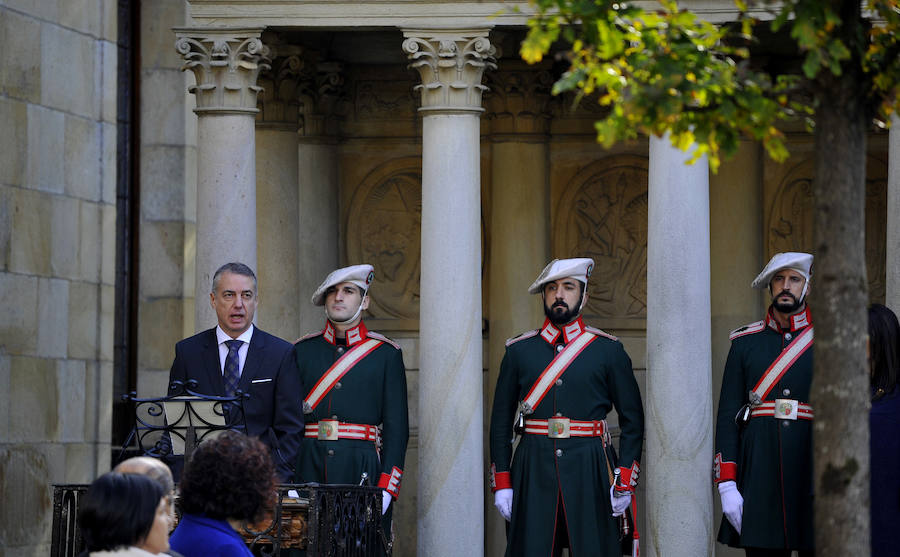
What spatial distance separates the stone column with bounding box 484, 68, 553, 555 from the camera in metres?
16.9

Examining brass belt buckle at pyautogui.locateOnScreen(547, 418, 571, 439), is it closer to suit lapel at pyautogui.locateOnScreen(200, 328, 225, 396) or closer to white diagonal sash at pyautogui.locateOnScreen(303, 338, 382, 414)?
white diagonal sash at pyautogui.locateOnScreen(303, 338, 382, 414)

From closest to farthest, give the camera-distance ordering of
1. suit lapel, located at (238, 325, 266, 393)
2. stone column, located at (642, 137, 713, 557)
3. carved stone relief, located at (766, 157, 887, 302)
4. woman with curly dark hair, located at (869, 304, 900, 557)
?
1. woman with curly dark hair, located at (869, 304, 900, 557)
2. suit lapel, located at (238, 325, 266, 393)
3. stone column, located at (642, 137, 713, 557)
4. carved stone relief, located at (766, 157, 887, 302)

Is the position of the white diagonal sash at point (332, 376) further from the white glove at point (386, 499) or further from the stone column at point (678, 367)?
the stone column at point (678, 367)

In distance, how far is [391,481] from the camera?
1344 cm

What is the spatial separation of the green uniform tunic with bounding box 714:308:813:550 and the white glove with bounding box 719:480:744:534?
0.04 metres

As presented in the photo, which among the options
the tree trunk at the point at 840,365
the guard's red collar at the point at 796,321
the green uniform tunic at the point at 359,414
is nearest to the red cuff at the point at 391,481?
the green uniform tunic at the point at 359,414

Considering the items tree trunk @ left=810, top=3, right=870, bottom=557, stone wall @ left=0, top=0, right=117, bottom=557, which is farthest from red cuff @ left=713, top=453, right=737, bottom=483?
stone wall @ left=0, top=0, right=117, bottom=557

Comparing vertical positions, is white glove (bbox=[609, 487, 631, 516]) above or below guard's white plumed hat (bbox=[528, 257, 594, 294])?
below

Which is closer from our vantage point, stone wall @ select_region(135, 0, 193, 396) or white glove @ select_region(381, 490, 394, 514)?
white glove @ select_region(381, 490, 394, 514)

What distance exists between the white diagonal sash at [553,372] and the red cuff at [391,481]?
1079 mm

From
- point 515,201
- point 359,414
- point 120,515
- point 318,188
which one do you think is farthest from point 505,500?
point 120,515

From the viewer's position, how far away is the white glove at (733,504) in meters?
13.0

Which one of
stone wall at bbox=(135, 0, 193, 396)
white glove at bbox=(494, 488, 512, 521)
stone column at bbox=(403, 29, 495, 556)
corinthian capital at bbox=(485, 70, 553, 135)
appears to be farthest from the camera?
stone wall at bbox=(135, 0, 193, 396)

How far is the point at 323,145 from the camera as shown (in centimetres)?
1736
